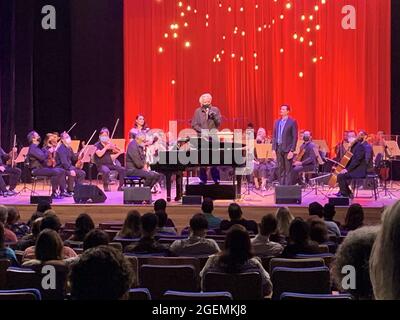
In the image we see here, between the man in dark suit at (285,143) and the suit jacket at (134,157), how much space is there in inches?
102

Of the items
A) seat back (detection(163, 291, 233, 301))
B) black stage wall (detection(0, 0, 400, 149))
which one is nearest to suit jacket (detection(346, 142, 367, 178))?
black stage wall (detection(0, 0, 400, 149))

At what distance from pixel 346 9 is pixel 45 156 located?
8.19 meters

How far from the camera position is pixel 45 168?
13.0 metres

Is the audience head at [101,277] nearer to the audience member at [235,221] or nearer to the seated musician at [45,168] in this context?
the audience member at [235,221]

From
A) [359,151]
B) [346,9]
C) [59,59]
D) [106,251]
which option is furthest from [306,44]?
[106,251]

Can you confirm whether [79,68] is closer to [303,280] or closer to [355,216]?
[355,216]

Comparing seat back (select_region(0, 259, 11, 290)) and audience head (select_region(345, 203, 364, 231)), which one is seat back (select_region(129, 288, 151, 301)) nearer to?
seat back (select_region(0, 259, 11, 290))

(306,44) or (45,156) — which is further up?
(306,44)

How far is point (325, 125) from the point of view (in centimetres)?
1667

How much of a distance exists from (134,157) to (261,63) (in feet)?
18.8

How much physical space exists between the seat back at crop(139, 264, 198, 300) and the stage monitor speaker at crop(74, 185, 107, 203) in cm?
679


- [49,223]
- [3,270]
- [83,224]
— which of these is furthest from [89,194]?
[3,270]
